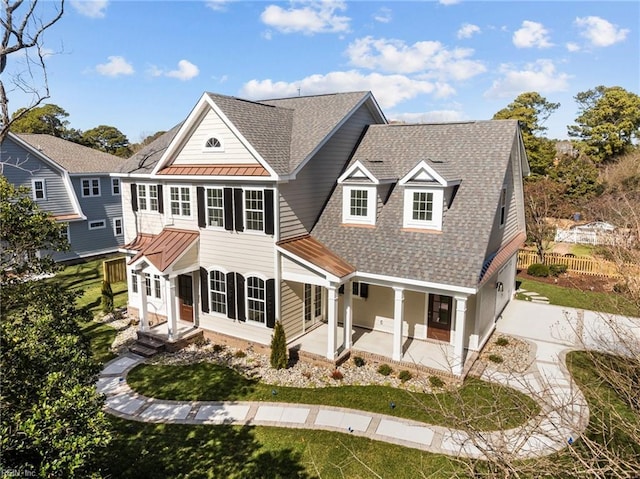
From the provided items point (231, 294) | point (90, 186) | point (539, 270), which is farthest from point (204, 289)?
point (539, 270)

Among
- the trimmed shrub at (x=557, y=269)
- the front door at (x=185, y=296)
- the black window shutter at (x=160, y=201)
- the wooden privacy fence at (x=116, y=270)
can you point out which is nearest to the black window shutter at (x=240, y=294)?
the front door at (x=185, y=296)

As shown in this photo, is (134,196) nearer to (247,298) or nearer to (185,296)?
(185,296)

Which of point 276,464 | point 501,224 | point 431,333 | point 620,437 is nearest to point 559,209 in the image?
point 501,224

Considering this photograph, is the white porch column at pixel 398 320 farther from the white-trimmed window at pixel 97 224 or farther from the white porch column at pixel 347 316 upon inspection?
the white-trimmed window at pixel 97 224

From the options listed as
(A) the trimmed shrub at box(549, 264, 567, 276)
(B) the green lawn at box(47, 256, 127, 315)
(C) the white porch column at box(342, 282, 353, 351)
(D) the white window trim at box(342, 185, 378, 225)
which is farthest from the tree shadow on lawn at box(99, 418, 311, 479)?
(A) the trimmed shrub at box(549, 264, 567, 276)

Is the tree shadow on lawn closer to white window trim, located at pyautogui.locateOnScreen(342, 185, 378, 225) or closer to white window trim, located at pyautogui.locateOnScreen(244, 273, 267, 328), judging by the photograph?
white window trim, located at pyautogui.locateOnScreen(244, 273, 267, 328)

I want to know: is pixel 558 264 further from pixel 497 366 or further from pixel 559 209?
pixel 497 366

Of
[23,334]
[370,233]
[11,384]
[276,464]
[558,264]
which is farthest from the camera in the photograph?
[558,264]
